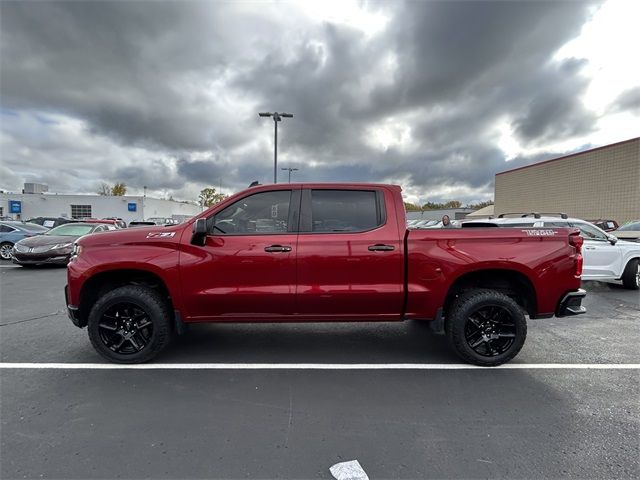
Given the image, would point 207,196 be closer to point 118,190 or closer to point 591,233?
point 118,190

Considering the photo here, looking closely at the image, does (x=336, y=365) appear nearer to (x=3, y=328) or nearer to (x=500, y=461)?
(x=500, y=461)

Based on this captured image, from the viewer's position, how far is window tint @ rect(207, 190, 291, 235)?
12.5 feet

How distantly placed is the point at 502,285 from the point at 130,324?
14.3 ft

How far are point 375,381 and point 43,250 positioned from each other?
11.7 meters

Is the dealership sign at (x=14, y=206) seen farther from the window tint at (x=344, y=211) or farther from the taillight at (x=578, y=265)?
the taillight at (x=578, y=265)

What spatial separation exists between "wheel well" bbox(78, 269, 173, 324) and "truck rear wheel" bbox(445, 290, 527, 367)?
324cm

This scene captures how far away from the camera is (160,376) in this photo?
356 cm

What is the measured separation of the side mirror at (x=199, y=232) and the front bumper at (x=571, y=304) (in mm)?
4024

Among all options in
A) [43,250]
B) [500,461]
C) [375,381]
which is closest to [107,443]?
[375,381]

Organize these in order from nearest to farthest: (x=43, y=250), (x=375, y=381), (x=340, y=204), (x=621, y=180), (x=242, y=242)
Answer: (x=375, y=381) → (x=242, y=242) → (x=340, y=204) → (x=43, y=250) → (x=621, y=180)

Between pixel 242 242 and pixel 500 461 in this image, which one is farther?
pixel 242 242

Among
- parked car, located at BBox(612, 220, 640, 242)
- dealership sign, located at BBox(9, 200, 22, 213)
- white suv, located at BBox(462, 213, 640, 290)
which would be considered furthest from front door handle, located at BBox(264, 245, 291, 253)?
dealership sign, located at BBox(9, 200, 22, 213)

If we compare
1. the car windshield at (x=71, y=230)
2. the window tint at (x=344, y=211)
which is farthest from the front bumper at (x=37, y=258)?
the window tint at (x=344, y=211)

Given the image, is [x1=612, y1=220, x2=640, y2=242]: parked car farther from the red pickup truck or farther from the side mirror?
the side mirror
